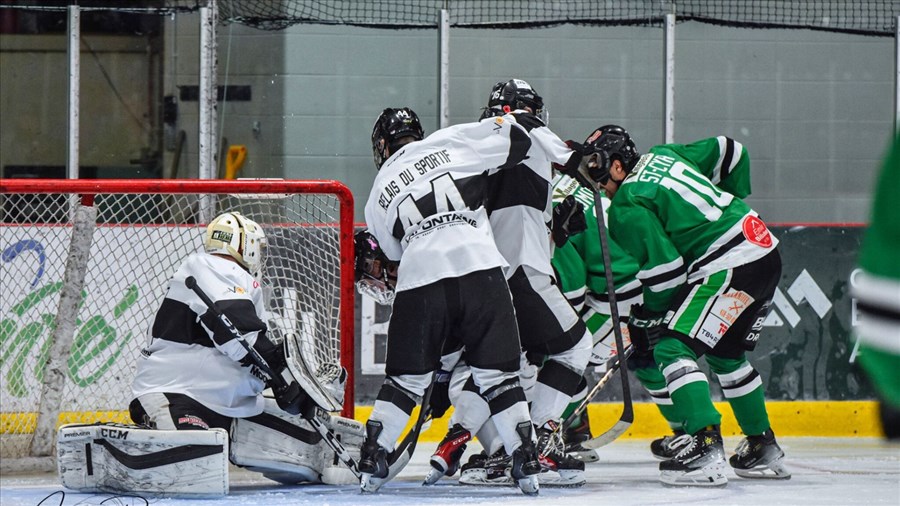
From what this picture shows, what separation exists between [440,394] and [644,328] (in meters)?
0.78

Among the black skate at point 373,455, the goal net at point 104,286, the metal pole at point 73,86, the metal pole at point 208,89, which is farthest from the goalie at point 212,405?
the metal pole at point 73,86

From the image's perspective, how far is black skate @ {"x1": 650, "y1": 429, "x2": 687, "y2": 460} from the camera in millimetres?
3975

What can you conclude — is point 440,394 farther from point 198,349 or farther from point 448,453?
point 198,349

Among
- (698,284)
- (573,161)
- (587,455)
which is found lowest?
(587,455)

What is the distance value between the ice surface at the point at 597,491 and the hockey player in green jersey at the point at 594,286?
231 mm

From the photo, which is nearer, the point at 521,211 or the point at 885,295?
the point at 885,295

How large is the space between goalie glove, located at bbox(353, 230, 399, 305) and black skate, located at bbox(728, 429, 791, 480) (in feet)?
4.20

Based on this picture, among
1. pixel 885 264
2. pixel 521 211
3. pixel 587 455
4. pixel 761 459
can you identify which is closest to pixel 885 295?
pixel 885 264

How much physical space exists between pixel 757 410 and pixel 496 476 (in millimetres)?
935

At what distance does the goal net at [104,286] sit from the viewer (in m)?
4.53

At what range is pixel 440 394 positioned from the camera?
160 inches

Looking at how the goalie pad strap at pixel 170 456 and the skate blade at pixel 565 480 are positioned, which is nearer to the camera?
the goalie pad strap at pixel 170 456

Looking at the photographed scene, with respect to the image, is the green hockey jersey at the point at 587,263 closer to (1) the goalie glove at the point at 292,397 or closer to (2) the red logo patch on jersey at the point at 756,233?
(2) the red logo patch on jersey at the point at 756,233

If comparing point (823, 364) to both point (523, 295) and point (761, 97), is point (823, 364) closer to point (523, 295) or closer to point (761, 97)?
point (761, 97)
